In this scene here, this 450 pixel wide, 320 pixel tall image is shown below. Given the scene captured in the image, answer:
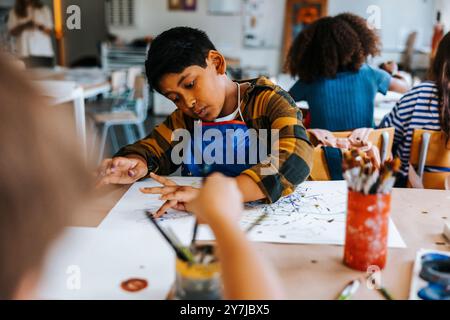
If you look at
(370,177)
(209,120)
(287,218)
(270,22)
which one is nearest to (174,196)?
(287,218)

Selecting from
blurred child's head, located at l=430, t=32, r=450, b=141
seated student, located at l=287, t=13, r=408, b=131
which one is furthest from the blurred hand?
seated student, located at l=287, t=13, r=408, b=131

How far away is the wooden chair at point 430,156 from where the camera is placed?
1.77 meters

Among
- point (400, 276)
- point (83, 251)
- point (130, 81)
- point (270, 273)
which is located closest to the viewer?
point (270, 273)

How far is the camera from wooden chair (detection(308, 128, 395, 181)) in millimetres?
1455

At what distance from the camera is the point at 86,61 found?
690cm

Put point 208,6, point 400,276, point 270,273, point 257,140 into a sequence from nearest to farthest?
point 270,273
point 400,276
point 257,140
point 208,6

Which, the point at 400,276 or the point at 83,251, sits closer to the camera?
the point at 400,276

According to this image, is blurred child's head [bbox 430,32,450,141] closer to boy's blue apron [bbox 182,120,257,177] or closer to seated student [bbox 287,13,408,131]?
seated student [bbox 287,13,408,131]

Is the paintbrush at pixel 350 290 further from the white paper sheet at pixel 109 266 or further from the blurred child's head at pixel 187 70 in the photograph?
the blurred child's head at pixel 187 70

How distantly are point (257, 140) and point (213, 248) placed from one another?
76 centimetres

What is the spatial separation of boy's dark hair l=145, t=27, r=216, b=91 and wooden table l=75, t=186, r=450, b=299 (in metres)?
0.35

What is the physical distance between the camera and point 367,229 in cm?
86
